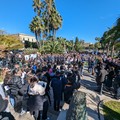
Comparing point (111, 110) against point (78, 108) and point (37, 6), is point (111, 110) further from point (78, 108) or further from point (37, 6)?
point (37, 6)

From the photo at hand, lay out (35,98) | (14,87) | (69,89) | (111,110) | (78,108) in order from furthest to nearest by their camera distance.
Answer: (111,110), (69,89), (14,87), (35,98), (78,108)

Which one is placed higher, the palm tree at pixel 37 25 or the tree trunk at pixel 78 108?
the palm tree at pixel 37 25

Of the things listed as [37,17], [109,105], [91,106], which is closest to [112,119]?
[91,106]

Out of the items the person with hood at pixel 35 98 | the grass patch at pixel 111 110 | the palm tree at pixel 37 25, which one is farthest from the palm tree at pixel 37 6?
the person with hood at pixel 35 98

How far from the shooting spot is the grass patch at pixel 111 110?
7784mm

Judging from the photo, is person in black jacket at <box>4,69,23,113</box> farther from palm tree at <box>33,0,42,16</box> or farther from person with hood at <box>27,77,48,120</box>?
palm tree at <box>33,0,42,16</box>

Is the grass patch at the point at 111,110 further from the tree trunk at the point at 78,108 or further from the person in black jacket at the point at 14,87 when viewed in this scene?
the person in black jacket at the point at 14,87

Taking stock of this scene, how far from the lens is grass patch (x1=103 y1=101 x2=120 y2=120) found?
7.78m

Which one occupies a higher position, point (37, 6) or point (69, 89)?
point (37, 6)

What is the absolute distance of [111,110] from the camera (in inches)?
343

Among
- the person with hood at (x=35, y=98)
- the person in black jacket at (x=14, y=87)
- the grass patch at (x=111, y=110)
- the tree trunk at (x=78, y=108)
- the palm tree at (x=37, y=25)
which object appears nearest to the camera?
the tree trunk at (x=78, y=108)

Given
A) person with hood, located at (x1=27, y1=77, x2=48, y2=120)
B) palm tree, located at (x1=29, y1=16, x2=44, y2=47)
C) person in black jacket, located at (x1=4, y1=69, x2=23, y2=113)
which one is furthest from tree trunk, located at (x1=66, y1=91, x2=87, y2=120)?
palm tree, located at (x1=29, y1=16, x2=44, y2=47)

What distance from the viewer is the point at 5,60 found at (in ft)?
64.5

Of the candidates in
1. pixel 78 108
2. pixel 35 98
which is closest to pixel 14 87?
pixel 35 98
